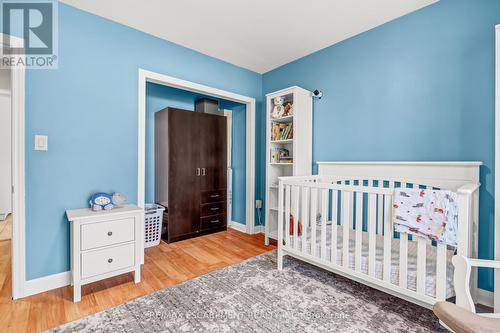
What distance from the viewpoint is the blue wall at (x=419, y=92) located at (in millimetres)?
1766

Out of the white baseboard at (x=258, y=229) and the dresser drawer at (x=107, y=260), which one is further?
the white baseboard at (x=258, y=229)

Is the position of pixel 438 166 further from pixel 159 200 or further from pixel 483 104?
pixel 159 200

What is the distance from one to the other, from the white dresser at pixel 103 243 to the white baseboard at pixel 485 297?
268 centimetres

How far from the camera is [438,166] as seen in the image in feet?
6.31

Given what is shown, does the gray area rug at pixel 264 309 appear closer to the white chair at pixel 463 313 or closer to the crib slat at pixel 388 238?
the crib slat at pixel 388 238

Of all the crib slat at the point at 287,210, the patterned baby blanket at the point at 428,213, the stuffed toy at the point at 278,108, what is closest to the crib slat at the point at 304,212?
the crib slat at the point at 287,210

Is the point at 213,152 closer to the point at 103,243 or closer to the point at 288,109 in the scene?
the point at 288,109

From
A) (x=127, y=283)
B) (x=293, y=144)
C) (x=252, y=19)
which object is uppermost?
(x=252, y=19)

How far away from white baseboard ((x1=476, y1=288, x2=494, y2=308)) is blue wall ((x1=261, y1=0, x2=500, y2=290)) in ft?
0.15

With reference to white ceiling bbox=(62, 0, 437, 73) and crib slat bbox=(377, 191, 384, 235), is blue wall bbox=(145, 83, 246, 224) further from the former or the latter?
crib slat bbox=(377, 191, 384, 235)

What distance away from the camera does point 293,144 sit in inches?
111

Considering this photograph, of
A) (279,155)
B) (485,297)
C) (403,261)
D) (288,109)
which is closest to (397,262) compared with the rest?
(403,261)

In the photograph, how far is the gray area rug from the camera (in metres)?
1.47

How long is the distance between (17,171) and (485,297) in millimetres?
3591
